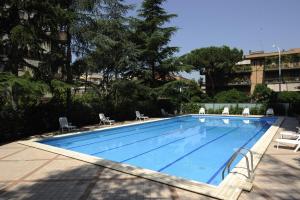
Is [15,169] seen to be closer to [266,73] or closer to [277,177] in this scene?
[277,177]

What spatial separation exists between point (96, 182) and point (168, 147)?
7.35 m

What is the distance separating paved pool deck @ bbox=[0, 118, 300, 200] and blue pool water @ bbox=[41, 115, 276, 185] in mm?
1951

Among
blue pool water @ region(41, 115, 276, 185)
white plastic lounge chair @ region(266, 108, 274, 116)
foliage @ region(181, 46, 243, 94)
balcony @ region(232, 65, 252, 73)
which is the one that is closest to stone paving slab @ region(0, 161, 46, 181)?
blue pool water @ region(41, 115, 276, 185)

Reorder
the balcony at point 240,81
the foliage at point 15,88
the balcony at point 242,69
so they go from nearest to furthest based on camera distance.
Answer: the foliage at point 15,88, the balcony at point 242,69, the balcony at point 240,81

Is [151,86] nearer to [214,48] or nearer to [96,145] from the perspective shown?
[96,145]

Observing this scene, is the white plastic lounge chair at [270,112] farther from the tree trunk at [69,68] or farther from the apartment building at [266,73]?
the apartment building at [266,73]

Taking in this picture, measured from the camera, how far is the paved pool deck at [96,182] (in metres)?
5.71

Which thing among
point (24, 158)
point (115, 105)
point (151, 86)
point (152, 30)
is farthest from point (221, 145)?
point (152, 30)

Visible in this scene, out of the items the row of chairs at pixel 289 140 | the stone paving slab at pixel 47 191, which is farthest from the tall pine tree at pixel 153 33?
the stone paving slab at pixel 47 191

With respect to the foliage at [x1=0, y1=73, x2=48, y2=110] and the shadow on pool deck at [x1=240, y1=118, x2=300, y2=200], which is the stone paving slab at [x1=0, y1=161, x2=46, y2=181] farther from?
the shadow on pool deck at [x1=240, y1=118, x2=300, y2=200]

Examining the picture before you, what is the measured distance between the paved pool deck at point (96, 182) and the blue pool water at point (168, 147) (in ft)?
6.40

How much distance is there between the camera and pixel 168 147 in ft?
44.5

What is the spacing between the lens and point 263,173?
7.16 m

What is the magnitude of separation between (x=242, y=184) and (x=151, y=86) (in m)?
22.8
